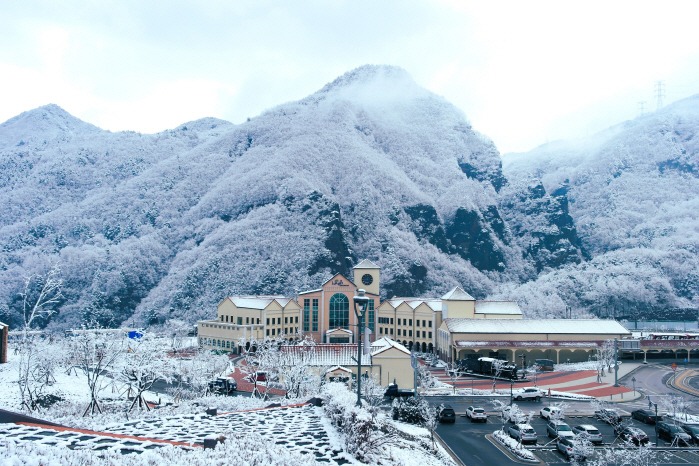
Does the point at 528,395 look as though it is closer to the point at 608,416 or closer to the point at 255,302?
the point at 608,416

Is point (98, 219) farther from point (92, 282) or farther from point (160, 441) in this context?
point (160, 441)

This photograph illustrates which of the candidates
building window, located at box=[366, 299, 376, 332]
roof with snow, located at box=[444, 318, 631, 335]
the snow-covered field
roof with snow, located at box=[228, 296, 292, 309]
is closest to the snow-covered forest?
roof with snow, located at box=[228, 296, 292, 309]

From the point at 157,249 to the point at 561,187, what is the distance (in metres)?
113

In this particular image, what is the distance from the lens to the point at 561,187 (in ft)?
600

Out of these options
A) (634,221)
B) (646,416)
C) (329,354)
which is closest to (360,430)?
(646,416)

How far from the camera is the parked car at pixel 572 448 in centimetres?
2648

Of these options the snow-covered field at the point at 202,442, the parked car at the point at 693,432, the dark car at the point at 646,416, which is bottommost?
the dark car at the point at 646,416

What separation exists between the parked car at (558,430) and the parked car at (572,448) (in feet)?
2.13

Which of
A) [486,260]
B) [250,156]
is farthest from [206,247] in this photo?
[486,260]

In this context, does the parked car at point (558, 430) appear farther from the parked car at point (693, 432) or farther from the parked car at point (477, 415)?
the parked car at point (693, 432)

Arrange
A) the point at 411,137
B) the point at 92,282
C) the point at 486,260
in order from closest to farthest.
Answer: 1. the point at 92,282
2. the point at 486,260
3. the point at 411,137

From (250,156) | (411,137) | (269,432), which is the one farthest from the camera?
(411,137)

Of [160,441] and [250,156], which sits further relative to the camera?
[250,156]

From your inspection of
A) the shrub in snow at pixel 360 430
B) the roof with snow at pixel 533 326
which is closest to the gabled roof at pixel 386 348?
the roof with snow at pixel 533 326
